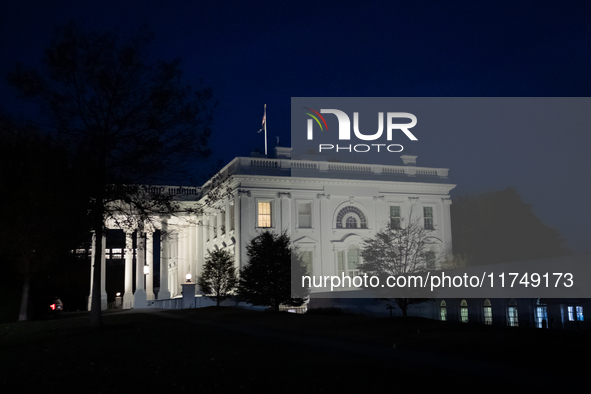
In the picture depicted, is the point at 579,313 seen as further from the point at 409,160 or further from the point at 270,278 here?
the point at 409,160

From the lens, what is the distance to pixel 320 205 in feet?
167

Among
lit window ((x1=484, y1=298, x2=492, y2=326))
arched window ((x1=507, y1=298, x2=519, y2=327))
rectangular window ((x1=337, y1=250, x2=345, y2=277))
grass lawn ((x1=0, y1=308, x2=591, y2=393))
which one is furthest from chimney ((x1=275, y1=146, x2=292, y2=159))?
grass lawn ((x1=0, y1=308, x2=591, y2=393))

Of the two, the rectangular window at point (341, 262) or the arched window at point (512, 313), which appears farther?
the rectangular window at point (341, 262)

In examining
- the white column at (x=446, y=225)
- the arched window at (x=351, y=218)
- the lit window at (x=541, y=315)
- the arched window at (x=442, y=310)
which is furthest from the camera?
the white column at (x=446, y=225)

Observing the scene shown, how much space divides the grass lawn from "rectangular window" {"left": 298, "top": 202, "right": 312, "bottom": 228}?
32.8 meters

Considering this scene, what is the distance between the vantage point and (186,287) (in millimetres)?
Result: 40406

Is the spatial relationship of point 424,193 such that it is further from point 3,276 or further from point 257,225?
point 3,276

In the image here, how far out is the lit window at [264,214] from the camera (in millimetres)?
49156

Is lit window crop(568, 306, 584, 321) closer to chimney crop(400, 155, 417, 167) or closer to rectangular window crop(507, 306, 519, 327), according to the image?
rectangular window crop(507, 306, 519, 327)

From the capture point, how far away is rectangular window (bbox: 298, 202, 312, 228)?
50.8 metres

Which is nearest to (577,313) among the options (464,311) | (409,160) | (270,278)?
(464,311)

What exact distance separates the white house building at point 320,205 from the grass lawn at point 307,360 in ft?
101

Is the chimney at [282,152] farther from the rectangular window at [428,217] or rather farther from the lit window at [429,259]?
the lit window at [429,259]

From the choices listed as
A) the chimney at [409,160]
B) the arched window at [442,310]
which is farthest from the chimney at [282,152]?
the arched window at [442,310]
